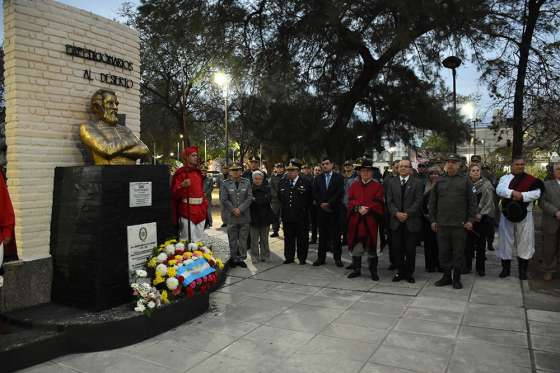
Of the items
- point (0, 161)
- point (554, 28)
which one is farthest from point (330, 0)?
point (0, 161)

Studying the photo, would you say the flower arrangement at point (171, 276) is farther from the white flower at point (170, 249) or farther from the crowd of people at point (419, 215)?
the crowd of people at point (419, 215)

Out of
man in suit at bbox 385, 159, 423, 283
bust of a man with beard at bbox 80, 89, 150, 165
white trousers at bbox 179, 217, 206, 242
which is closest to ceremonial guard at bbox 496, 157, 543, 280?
man in suit at bbox 385, 159, 423, 283

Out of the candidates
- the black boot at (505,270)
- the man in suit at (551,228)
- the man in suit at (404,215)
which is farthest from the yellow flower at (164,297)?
the man in suit at (551,228)

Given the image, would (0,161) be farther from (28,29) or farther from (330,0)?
(330,0)

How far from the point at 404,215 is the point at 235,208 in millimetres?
2906

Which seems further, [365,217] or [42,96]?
[365,217]

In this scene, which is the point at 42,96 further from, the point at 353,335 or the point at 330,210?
the point at 330,210

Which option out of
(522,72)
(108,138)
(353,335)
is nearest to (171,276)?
(108,138)

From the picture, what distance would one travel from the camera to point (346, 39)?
13.0 metres

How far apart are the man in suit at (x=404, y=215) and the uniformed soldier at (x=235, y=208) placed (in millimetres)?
2504

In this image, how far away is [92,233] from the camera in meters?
4.31

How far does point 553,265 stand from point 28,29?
7.64 m

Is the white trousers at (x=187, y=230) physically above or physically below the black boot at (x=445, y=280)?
above

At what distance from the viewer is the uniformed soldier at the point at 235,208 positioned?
7.49 meters
